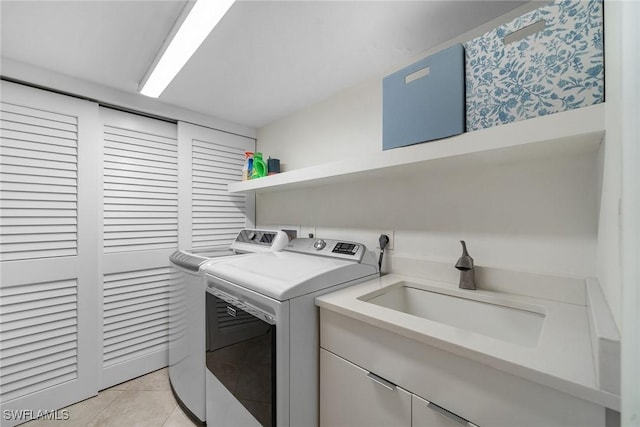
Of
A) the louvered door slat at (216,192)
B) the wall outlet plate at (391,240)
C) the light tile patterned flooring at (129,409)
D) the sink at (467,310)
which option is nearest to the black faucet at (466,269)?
the sink at (467,310)

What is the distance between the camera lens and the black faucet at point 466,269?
4.12ft

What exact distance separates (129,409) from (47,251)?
4.05ft

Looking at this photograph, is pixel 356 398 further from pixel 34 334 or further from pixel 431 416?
pixel 34 334

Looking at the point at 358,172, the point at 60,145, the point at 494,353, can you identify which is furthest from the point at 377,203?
the point at 60,145

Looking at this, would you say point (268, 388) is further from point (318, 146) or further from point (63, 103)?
point (63, 103)

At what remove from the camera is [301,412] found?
1.12m

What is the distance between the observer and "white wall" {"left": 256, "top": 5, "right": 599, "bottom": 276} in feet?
3.53

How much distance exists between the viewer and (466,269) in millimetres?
1255

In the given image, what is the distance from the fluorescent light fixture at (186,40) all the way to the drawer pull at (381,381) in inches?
61.7

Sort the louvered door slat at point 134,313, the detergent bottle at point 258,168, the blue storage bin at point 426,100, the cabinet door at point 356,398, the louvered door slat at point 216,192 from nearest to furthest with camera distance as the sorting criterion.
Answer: the cabinet door at point 356,398
the blue storage bin at point 426,100
the louvered door slat at point 134,313
the detergent bottle at point 258,168
the louvered door slat at point 216,192

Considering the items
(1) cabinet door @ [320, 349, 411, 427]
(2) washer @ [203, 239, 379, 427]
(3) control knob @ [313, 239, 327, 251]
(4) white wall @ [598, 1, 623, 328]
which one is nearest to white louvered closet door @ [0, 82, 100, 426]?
(2) washer @ [203, 239, 379, 427]

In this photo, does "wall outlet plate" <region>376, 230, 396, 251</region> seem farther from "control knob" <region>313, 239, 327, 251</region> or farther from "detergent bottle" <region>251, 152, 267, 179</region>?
"detergent bottle" <region>251, 152, 267, 179</region>

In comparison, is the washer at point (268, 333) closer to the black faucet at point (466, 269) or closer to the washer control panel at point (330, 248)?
the washer control panel at point (330, 248)

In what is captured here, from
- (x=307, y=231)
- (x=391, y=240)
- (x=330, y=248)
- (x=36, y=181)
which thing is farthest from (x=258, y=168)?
(x=36, y=181)
